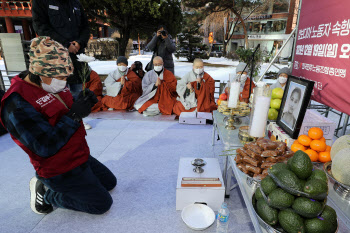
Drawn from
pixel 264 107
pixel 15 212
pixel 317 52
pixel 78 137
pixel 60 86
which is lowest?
pixel 15 212

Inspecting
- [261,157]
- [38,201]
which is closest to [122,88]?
[38,201]

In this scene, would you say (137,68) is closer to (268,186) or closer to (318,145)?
(318,145)

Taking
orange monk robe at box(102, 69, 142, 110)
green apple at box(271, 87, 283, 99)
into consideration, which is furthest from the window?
green apple at box(271, 87, 283, 99)

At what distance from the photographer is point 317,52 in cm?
284

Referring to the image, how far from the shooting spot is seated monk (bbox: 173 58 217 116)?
14.9ft

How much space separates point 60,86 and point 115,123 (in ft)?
8.87

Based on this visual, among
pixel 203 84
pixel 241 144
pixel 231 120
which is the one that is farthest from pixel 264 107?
pixel 203 84

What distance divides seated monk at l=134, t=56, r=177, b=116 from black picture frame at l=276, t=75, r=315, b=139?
3110 millimetres

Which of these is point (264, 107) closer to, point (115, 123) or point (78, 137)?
point (78, 137)

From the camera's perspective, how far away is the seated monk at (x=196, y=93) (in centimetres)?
454

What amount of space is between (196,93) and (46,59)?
11.1 ft

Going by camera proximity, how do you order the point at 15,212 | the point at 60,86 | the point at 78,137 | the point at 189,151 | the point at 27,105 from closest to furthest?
the point at 27,105, the point at 60,86, the point at 78,137, the point at 15,212, the point at 189,151

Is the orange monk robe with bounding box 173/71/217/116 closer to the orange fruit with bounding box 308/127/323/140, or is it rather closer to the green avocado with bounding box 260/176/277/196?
the orange fruit with bounding box 308/127/323/140

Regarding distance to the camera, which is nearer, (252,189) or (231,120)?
(252,189)
